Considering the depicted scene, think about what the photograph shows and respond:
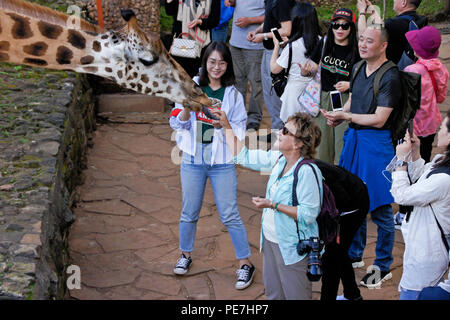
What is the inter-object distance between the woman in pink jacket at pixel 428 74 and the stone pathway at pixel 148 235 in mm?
1310

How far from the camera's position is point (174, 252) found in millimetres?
6445

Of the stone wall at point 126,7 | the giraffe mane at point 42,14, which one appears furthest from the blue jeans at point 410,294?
the stone wall at point 126,7

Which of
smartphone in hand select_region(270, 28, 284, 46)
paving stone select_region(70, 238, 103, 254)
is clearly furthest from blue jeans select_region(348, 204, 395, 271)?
paving stone select_region(70, 238, 103, 254)

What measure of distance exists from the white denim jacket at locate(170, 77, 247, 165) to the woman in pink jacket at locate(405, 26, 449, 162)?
206 centimetres

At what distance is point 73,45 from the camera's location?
5.07m

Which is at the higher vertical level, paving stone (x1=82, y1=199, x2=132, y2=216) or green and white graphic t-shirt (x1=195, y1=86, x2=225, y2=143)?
green and white graphic t-shirt (x1=195, y1=86, x2=225, y2=143)

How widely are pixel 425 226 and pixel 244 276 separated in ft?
A: 6.51

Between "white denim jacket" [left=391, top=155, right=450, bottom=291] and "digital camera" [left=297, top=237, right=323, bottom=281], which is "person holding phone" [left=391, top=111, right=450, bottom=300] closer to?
"white denim jacket" [left=391, top=155, right=450, bottom=291]

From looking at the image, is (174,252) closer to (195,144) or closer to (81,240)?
(81,240)

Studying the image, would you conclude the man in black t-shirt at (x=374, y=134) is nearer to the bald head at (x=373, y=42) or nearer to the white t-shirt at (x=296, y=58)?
the bald head at (x=373, y=42)

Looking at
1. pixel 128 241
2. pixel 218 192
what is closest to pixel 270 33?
pixel 218 192

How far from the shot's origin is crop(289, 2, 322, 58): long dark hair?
669cm

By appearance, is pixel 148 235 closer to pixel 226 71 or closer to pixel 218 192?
pixel 218 192

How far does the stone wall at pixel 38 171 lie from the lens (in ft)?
14.0
